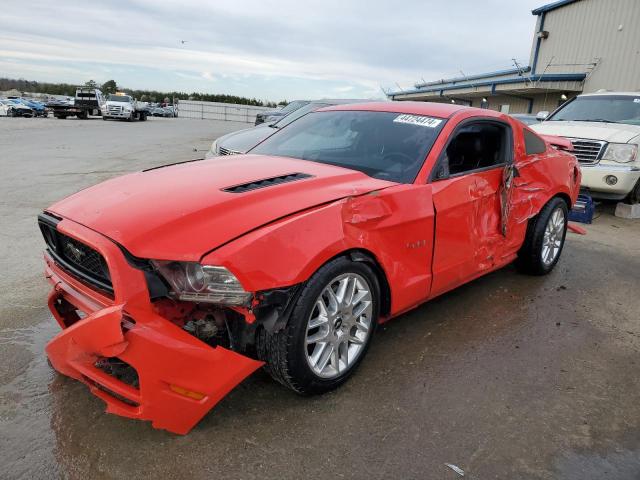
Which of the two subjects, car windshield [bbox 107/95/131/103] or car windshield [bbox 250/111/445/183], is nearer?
car windshield [bbox 250/111/445/183]

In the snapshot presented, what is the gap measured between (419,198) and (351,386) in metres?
1.21

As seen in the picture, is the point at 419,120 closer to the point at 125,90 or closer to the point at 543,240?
the point at 543,240

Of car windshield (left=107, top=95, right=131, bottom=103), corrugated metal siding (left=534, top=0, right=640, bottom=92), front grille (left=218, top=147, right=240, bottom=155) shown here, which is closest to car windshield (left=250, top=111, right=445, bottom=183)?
front grille (left=218, top=147, right=240, bottom=155)

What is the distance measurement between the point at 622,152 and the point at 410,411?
262 inches

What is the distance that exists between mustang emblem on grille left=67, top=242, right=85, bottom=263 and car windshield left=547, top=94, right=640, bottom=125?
867 centimetres

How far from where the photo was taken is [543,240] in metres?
4.64

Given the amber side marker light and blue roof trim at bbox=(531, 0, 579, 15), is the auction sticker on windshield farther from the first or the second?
blue roof trim at bbox=(531, 0, 579, 15)

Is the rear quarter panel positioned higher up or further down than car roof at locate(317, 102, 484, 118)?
further down

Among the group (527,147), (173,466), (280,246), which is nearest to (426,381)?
(280,246)

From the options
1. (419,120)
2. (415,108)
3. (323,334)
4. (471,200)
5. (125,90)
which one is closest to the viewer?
(323,334)

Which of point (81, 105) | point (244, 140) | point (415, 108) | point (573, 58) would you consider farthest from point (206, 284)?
point (81, 105)

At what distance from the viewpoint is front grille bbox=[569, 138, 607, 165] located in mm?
7588

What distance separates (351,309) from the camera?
109 inches

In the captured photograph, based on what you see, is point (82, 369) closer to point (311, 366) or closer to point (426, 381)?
point (311, 366)
